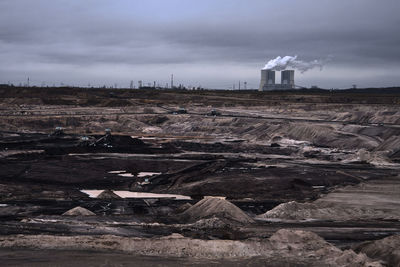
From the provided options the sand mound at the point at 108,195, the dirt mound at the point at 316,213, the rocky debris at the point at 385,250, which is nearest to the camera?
the rocky debris at the point at 385,250

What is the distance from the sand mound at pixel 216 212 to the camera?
20.7 metres

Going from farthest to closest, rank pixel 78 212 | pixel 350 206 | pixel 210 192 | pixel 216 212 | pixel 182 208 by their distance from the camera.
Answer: pixel 210 192, pixel 350 206, pixel 182 208, pixel 78 212, pixel 216 212

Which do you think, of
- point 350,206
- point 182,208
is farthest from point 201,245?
point 350,206

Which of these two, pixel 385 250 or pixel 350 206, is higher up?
pixel 385 250

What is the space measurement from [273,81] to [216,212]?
150924mm

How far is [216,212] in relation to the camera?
68.2ft

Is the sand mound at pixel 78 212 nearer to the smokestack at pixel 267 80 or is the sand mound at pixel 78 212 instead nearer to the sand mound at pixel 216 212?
the sand mound at pixel 216 212

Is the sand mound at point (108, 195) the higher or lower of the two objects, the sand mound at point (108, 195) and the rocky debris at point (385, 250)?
the lower

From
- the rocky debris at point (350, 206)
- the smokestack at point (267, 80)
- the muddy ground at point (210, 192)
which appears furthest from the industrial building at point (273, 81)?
the rocky debris at point (350, 206)

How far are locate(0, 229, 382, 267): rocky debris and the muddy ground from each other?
6cm

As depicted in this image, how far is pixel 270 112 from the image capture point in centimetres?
8006

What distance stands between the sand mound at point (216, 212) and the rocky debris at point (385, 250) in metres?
Result: 5.23

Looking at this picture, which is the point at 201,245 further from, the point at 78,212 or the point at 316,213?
the point at 316,213

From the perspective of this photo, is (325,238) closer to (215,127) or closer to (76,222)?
(76,222)
